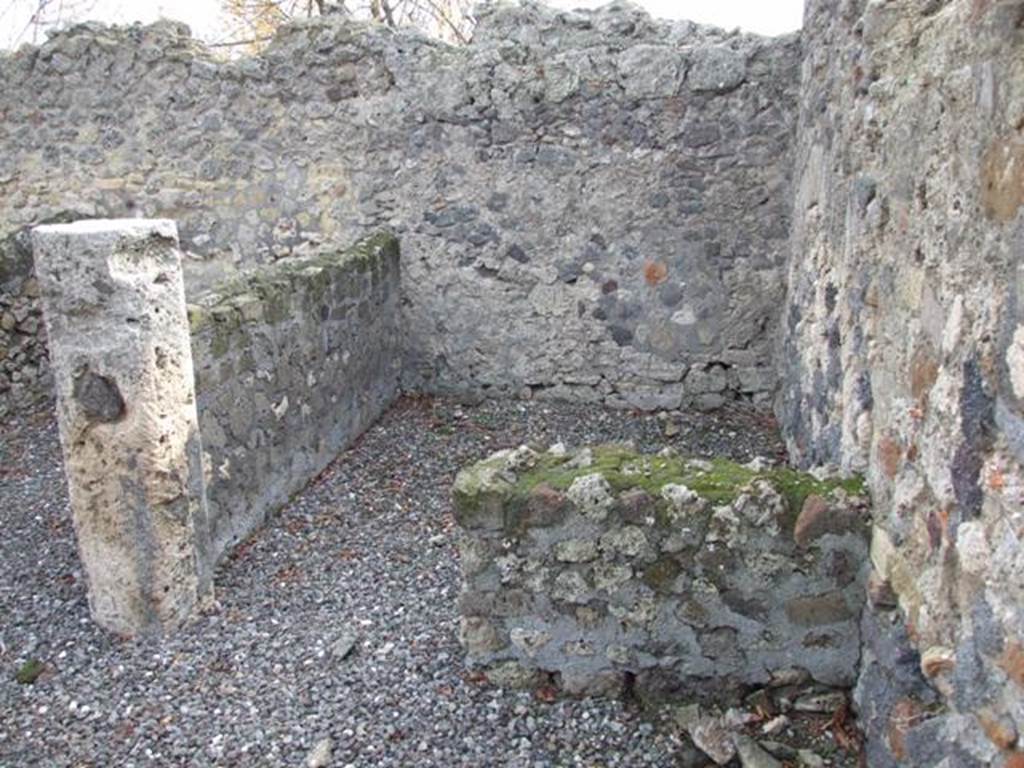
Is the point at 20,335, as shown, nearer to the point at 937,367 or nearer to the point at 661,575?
the point at 661,575

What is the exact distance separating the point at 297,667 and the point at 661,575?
1.35m

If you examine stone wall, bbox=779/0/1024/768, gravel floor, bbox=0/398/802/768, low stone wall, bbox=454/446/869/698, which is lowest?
gravel floor, bbox=0/398/802/768

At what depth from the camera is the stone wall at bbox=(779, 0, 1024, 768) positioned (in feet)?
5.91

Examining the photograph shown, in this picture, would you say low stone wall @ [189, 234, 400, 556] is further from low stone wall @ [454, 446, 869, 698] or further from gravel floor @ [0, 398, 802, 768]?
low stone wall @ [454, 446, 869, 698]

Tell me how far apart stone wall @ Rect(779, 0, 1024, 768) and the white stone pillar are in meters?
2.42

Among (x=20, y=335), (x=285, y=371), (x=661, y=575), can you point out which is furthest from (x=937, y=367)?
(x=20, y=335)

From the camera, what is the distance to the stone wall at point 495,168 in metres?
5.40

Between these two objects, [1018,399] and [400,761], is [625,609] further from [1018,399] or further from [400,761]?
[1018,399]

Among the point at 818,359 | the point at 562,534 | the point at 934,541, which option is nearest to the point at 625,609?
the point at 562,534

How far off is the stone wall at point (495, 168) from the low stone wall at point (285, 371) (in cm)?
58

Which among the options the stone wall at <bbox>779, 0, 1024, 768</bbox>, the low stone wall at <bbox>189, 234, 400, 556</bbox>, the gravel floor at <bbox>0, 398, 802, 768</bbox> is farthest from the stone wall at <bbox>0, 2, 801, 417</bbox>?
the stone wall at <bbox>779, 0, 1024, 768</bbox>

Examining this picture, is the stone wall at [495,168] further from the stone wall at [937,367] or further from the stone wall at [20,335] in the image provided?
the stone wall at [937,367]

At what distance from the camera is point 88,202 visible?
6.46 meters

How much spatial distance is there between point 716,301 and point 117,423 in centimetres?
367
